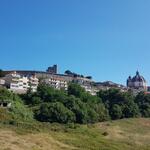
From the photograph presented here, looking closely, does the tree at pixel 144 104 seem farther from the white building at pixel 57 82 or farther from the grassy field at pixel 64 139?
the grassy field at pixel 64 139

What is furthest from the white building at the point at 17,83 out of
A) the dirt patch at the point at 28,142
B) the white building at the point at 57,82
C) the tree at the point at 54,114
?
the dirt patch at the point at 28,142

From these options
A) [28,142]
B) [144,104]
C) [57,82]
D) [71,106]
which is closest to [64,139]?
[28,142]

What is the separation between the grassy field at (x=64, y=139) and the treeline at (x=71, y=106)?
10.7 meters

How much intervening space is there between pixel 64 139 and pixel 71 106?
35.2 m

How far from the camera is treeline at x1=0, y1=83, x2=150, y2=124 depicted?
80.9 m

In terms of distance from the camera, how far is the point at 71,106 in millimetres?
90750

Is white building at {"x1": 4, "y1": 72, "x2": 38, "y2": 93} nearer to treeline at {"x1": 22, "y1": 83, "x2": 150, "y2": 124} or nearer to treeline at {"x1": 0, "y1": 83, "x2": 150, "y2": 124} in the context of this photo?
treeline at {"x1": 22, "y1": 83, "x2": 150, "y2": 124}

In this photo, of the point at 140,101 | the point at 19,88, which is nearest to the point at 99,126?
the point at 19,88

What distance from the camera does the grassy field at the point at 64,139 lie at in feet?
162

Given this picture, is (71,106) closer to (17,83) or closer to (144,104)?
(17,83)

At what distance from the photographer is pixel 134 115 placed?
349ft

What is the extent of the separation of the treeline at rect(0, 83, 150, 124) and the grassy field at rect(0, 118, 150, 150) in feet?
35.2

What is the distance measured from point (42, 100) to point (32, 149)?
5385cm

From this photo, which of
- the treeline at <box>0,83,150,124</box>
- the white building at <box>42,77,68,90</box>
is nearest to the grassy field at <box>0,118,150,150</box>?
the treeline at <box>0,83,150,124</box>
